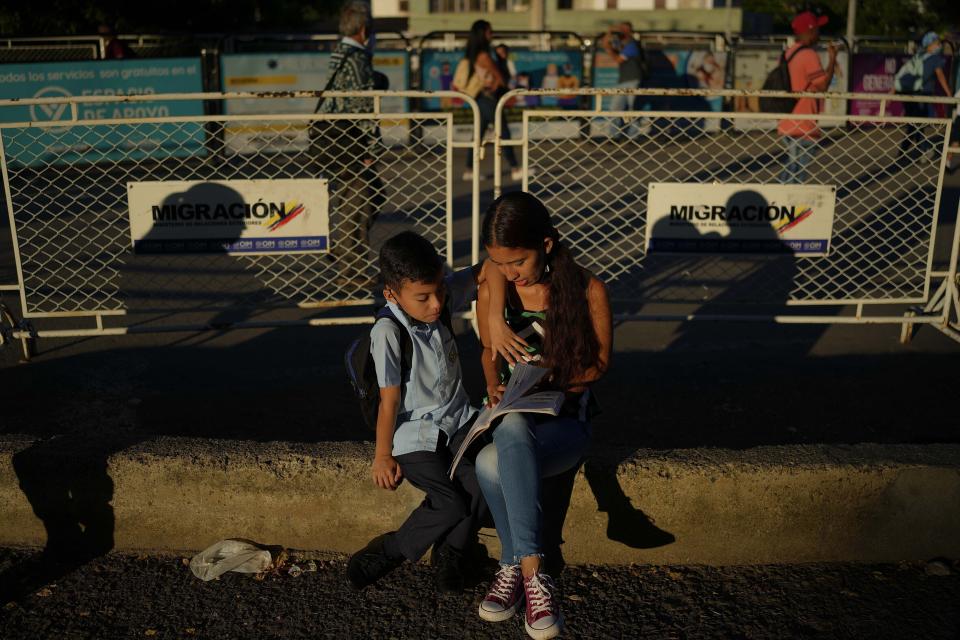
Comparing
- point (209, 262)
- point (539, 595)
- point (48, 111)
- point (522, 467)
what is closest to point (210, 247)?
point (209, 262)

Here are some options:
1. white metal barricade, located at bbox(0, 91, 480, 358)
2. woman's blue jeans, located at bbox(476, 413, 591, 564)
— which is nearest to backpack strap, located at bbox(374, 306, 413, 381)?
woman's blue jeans, located at bbox(476, 413, 591, 564)

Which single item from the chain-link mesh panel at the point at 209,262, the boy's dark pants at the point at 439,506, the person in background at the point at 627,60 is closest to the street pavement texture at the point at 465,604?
the boy's dark pants at the point at 439,506

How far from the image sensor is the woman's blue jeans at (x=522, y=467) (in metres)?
3.08

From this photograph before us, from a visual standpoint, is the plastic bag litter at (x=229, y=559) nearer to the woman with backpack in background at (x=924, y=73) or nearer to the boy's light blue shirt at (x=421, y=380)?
the boy's light blue shirt at (x=421, y=380)

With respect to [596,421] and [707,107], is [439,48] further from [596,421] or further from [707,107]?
[596,421]

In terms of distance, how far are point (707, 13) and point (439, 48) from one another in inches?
929

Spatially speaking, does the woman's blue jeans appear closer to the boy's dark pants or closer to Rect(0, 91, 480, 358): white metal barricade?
the boy's dark pants

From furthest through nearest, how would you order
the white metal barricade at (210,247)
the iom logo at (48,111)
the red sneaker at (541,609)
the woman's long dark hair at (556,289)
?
the iom logo at (48,111) → the white metal barricade at (210,247) → the woman's long dark hair at (556,289) → the red sneaker at (541,609)

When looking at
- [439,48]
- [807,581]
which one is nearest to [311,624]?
[807,581]

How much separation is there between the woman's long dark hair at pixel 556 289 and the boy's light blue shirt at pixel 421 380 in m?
0.36

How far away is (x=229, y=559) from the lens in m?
3.43

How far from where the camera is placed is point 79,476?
11.4ft

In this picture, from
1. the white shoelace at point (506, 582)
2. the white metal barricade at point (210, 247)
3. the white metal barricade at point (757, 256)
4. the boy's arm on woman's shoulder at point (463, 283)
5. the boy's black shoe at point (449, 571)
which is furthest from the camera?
the white metal barricade at point (757, 256)

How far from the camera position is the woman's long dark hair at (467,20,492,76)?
10852 mm
